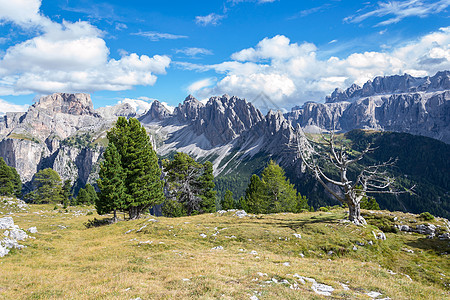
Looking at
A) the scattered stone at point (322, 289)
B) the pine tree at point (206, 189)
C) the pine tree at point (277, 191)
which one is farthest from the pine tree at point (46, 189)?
the scattered stone at point (322, 289)

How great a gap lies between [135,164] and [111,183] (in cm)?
529

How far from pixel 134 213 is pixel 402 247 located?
40.4 meters

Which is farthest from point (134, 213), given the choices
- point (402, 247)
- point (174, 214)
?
point (402, 247)

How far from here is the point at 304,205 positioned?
8425 cm

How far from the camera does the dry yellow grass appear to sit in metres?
11.1

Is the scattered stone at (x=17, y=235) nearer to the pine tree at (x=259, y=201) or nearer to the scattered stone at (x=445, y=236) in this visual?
the scattered stone at (x=445, y=236)

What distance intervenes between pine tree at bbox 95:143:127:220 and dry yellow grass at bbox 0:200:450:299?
5994 mm

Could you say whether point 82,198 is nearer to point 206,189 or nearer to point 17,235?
point 206,189

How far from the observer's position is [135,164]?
4053cm

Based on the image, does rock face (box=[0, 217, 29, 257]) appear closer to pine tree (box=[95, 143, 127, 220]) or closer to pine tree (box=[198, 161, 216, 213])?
pine tree (box=[95, 143, 127, 220])

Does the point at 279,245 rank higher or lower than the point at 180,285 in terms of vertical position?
lower

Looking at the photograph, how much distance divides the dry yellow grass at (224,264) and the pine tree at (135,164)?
9.12m

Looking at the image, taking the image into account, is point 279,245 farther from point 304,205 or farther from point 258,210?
point 304,205

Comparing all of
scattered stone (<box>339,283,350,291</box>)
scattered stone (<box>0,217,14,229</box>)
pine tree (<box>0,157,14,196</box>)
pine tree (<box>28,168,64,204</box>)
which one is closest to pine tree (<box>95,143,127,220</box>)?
scattered stone (<box>0,217,14,229</box>)
